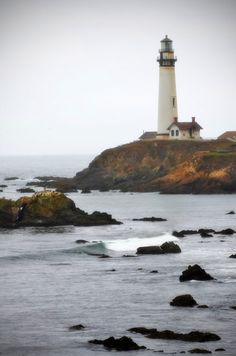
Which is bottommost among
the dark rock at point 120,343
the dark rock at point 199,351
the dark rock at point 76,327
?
the dark rock at point 199,351

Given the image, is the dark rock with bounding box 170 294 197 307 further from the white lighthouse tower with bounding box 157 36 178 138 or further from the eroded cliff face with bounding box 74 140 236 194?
the white lighthouse tower with bounding box 157 36 178 138

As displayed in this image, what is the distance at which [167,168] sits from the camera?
456 ft

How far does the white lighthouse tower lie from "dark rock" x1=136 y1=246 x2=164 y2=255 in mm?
75379

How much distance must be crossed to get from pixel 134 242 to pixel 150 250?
699 cm

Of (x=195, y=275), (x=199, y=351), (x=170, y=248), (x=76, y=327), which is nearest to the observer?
(x=199, y=351)

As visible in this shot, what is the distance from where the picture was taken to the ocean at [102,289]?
135 ft

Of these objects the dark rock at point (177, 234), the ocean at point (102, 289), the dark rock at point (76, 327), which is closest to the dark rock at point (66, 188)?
the ocean at point (102, 289)

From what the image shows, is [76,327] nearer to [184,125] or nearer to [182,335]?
[182,335]

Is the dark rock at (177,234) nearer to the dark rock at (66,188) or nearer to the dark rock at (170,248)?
the dark rock at (170,248)

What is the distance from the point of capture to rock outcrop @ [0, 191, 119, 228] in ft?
272

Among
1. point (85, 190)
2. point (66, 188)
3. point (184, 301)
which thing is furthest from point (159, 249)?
point (66, 188)

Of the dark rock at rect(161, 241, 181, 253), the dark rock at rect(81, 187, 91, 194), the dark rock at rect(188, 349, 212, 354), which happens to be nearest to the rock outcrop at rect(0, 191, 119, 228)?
the dark rock at rect(161, 241, 181, 253)

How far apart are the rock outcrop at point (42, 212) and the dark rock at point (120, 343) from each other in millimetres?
43002

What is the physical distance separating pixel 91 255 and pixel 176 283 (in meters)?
13.7
